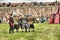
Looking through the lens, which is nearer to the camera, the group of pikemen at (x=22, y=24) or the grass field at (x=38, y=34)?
the grass field at (x=38, y=34)

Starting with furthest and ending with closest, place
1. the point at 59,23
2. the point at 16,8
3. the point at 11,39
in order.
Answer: the point at 16,8
the point at 59,23
the point at 11,39

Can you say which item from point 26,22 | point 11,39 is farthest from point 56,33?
point 11,39

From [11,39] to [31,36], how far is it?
0.55 meters

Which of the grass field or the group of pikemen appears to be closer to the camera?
the grass field

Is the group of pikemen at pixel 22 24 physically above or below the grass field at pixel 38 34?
above

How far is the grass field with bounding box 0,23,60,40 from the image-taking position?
212 inches

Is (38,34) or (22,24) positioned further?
(22,24)

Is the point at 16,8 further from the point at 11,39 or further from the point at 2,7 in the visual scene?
the point at 11,39

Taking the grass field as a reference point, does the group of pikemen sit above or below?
above

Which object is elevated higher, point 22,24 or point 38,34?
point 22,24

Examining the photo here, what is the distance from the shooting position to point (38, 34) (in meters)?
5.55

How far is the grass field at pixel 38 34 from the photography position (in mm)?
5378

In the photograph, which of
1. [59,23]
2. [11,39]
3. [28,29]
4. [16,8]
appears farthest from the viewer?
[16,8]

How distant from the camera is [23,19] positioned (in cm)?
583
